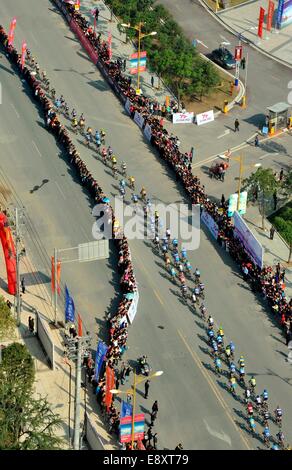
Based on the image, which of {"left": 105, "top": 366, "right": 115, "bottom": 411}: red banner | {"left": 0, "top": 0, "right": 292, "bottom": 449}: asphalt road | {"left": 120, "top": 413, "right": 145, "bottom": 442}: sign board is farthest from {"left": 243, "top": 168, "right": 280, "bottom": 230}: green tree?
{"left": 120, "top": 413, "right": 145, "bottom": 442}: sign board

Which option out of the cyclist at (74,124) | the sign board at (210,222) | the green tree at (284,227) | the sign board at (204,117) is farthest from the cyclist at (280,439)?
the sign board at (204,117)

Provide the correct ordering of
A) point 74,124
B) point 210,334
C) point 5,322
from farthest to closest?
point 74,124
point 210,334
point 5,322

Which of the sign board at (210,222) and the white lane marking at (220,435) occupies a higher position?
the sign board at (210,222)

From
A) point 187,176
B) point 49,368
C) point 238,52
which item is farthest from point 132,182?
point 49,368

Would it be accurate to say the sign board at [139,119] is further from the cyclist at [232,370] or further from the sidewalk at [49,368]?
the cyclist at [232,370]

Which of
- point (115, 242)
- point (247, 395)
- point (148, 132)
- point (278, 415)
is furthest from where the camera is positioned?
point (148, 132)

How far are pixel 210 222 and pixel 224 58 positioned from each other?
3021cm

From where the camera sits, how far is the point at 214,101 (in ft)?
369

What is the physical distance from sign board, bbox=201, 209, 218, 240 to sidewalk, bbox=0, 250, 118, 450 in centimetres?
1508

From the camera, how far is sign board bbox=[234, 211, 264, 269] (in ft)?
287

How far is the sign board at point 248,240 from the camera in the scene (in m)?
87.4

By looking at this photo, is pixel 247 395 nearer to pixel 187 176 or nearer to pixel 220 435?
pixel 220 435

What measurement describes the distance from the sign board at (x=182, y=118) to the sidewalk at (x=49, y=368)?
26694mm

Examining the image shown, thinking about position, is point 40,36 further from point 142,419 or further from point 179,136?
A: point 142,419
